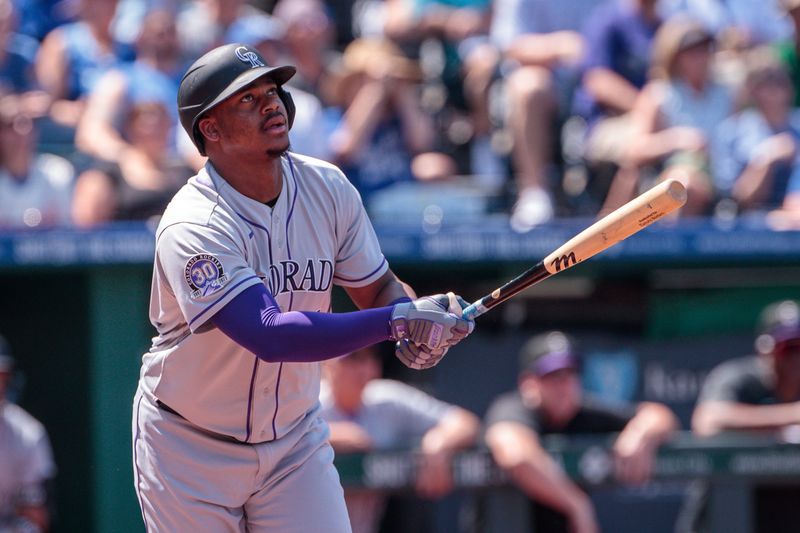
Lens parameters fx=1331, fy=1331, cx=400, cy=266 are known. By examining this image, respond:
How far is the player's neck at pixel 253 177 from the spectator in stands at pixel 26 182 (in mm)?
3273

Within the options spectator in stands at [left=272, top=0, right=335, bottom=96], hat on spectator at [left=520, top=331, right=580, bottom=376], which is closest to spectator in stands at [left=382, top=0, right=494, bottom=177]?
spectator in stands at [left=272, top=0, right=335, bottom=96]

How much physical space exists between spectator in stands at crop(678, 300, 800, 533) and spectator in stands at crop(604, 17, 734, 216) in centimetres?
80

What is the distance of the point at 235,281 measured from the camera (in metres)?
3.09

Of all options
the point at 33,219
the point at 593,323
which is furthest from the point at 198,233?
the point at 593,323

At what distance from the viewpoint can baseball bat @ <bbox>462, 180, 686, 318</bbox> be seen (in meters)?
3.19

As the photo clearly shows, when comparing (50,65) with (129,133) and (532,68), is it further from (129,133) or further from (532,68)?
(532,68)

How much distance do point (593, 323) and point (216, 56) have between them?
12.9 ft

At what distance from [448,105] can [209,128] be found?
4.53 metres

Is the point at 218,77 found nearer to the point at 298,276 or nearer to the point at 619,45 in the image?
the point at 298,276

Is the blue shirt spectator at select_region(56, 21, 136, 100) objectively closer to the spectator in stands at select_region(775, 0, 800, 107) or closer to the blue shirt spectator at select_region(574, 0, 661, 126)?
the blue shirt spectator at select_region(574, 0, 661, 126)

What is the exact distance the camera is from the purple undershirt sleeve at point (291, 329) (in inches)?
120

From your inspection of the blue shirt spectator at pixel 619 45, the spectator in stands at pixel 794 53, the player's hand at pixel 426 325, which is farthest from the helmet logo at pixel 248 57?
the spectator in stands at pixel 794 53

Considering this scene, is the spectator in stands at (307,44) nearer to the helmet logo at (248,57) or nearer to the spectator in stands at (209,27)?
the spectator in stands at (209,27)

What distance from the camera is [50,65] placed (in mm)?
7254
